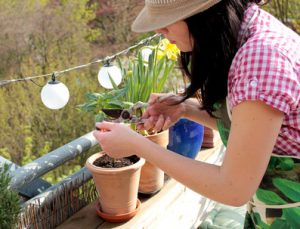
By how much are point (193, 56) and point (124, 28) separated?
37.5ft

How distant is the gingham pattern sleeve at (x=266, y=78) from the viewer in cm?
88

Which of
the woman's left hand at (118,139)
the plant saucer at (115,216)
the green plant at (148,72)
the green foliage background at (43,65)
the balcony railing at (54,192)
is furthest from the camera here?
the green foliage background at (43,65)

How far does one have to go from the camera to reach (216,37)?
95cm

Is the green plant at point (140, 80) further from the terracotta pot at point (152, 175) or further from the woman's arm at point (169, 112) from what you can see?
the woman's arm at point (169, 112)

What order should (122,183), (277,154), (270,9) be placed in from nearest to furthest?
(277,154) → (122,183) → (270,9)

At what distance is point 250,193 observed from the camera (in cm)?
94

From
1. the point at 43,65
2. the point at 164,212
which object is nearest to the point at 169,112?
the point at 164,212

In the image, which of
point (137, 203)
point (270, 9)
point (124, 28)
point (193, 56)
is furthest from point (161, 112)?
point (124, 28)

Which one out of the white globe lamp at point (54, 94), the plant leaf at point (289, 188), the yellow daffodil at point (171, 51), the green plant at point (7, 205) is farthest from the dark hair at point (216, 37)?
the white globe lamp at point (54, 94)

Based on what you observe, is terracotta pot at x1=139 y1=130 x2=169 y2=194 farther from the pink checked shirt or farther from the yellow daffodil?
the pink checked shirt

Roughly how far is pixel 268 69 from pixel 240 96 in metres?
0.07

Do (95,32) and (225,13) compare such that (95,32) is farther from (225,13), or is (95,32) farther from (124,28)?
(225,13)

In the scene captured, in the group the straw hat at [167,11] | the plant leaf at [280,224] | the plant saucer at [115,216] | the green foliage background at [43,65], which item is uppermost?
the straw hat at [167,11]

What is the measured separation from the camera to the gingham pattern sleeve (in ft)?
2.87
